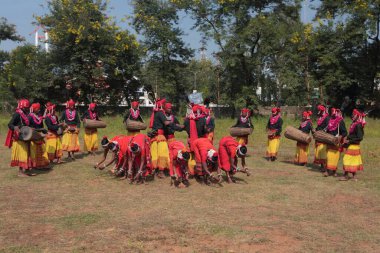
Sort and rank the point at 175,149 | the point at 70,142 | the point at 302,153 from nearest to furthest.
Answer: the point at 175,149, the point at 302,153, the point at 70,142

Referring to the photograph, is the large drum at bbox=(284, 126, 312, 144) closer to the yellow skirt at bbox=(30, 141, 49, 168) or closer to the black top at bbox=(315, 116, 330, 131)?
the black top at bbox=(315, 116, 330, 131)

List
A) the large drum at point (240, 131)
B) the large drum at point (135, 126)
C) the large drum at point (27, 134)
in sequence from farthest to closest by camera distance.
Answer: the large drum at point (240, 131)
the large drum at point (135, 126)
the large drum at point (27, 134)

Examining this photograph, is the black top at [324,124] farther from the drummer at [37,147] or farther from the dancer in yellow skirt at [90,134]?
the drummer at [37,147]

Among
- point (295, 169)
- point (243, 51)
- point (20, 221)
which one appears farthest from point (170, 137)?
point (243, 51)

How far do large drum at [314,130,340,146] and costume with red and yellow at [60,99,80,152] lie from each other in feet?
22.7

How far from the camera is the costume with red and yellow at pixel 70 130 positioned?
41.5 ft

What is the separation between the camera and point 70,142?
1268 centimetres

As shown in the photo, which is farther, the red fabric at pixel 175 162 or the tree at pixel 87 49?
the tree at pixel 87 49

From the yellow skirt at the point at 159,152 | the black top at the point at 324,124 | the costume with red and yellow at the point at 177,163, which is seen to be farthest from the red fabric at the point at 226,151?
the black top at the point at 324,124

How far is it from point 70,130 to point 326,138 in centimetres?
726

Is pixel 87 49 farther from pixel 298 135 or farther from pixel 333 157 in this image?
pixel 333 157

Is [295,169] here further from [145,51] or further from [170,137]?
[145,51]

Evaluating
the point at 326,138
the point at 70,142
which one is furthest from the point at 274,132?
the point at 70,142

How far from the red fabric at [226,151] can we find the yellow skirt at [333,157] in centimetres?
269
